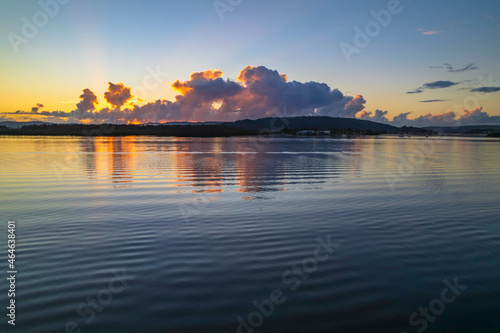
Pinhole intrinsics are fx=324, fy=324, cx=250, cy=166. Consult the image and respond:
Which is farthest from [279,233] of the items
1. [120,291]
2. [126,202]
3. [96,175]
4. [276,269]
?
[96,175]

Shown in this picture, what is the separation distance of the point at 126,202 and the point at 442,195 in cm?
1540

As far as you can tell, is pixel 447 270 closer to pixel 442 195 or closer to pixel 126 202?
pixel 442 195

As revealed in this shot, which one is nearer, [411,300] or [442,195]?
[411,300]

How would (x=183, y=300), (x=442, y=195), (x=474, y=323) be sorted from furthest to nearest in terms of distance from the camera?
1. (x=442, y=195)
2. (x=183, y=300)
3. (x=474, y=323)

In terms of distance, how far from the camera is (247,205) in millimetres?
13523

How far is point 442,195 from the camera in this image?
54.2 feet

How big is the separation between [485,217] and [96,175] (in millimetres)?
22524

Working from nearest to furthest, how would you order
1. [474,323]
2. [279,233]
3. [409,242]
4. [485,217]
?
[474,323]
[409,242]
[279,233]
[485,217]

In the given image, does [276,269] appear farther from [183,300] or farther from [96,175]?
[96,175]

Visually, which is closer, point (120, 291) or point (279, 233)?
point (120, 291)

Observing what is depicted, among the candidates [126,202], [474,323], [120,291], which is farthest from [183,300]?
[126,202]

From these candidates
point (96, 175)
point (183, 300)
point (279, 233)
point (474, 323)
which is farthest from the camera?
point (96, 175)

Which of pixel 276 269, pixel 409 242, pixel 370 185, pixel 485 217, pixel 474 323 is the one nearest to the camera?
pixel 474 323

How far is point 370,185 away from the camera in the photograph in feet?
64.1
